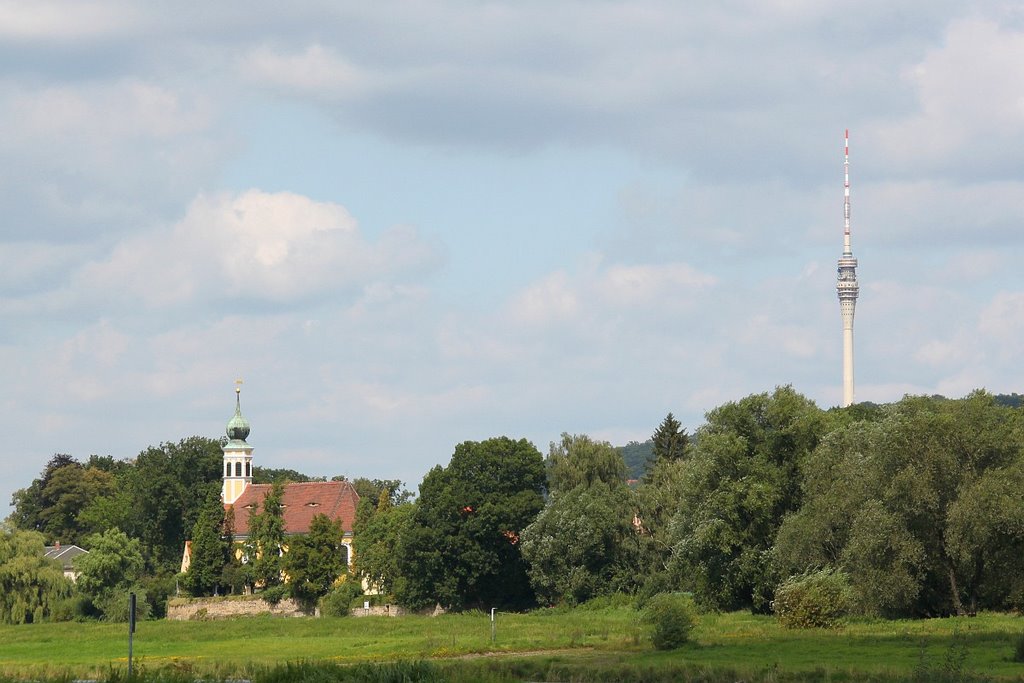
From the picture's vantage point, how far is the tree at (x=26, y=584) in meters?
108

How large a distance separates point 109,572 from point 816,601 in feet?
207

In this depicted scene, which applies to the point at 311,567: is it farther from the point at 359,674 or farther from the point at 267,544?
the point at 359,674

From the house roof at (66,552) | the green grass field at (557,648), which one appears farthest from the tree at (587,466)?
the house roof at (66,552)

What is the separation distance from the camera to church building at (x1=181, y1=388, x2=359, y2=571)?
459 feet

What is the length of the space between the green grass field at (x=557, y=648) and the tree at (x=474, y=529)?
792 centimetres

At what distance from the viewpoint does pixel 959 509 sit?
67125mm

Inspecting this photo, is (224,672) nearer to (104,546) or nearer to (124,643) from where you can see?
(124,643)

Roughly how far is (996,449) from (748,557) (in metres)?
16.6

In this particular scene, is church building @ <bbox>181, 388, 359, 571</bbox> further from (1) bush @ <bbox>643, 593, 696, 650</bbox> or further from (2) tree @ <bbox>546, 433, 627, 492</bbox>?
(1) bush @ <bbox>643, 593, 696, 650</bbox>

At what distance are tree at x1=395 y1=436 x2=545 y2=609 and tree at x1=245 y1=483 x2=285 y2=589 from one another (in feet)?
57.6

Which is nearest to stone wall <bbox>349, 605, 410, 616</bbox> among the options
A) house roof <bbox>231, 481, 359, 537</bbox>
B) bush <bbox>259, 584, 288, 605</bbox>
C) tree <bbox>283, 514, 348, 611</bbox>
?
tree <bbox>283, 514, 348, 611</bbox>

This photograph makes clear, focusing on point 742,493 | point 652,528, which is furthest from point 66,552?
point 742,493

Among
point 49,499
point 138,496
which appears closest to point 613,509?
point 138,496

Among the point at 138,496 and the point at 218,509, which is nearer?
the point at 218,509
